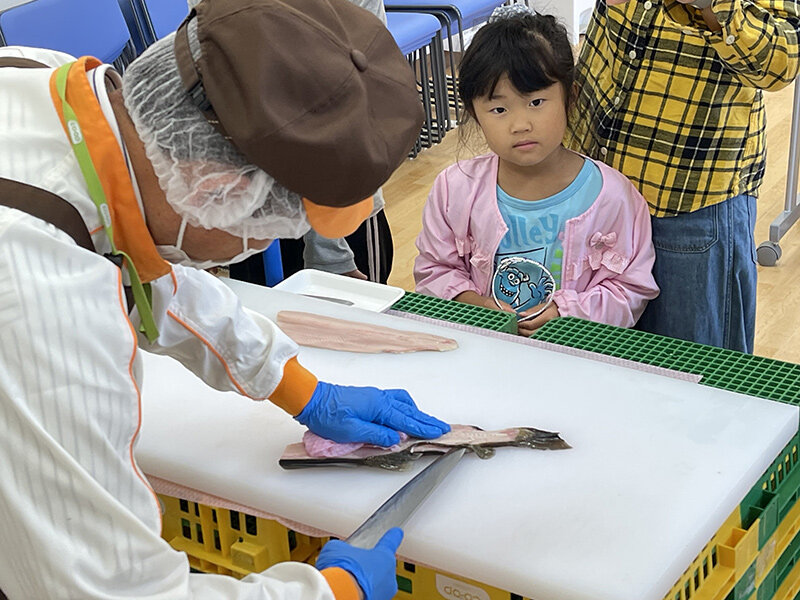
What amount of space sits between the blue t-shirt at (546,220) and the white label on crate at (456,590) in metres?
0.79

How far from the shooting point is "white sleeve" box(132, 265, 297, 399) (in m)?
1.16

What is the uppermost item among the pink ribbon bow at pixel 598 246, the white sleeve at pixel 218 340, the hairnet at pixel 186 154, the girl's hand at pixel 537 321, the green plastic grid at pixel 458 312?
the hairnet at pixel 186 154

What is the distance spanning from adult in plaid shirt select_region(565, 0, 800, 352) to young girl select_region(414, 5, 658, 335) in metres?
0.05

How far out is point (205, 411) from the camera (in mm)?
1293

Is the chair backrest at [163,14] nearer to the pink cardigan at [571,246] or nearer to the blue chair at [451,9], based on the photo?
the blue chair at [451,9]

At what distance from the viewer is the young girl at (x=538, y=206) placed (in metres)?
1.75

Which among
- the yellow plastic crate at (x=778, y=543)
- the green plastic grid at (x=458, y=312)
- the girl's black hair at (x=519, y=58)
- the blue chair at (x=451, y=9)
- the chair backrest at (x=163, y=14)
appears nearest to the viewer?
the yellow plastic crate at (x=778, y=543)

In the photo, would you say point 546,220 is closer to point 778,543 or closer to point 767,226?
point 778,543

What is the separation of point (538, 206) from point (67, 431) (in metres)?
1.13

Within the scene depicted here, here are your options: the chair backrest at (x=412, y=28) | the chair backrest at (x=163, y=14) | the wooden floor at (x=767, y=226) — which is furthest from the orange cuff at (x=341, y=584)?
the chair backrest at (x=412, y=28)

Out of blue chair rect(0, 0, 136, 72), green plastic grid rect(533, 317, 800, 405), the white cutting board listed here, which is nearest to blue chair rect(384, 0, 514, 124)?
blue chair rect(0, 0, 136, 72)

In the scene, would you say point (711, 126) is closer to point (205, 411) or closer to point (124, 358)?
point (205, 411)

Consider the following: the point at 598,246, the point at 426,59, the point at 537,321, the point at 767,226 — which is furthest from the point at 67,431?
the point at 426,59

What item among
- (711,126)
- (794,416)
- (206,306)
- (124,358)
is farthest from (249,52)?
(711,126)
